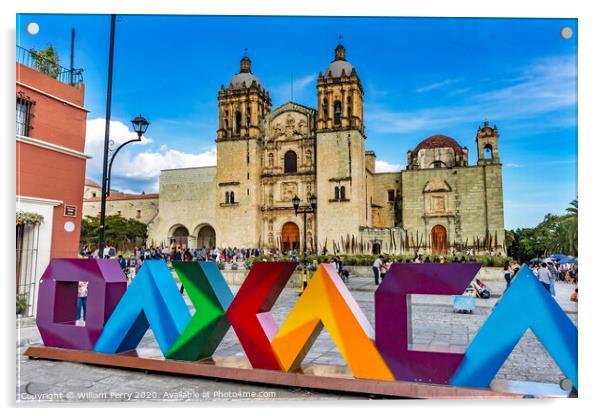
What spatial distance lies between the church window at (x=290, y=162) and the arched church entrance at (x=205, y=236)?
6.00 metres

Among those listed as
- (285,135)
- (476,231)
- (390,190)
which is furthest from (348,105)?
(476,231)

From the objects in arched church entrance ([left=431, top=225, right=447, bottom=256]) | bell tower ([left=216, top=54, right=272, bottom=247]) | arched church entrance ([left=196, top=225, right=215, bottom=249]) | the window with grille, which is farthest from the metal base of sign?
arched church entrance ([left=196, top=225, right=215, bottom=249])

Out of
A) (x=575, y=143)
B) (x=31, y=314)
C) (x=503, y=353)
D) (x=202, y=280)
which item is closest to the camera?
(x=503, y=353)

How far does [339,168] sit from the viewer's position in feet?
86.5

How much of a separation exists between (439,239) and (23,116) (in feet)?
78.8

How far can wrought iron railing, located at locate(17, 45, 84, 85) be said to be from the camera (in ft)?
17.3

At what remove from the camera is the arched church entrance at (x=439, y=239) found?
26641 mm

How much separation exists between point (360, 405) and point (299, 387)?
23.0 inches

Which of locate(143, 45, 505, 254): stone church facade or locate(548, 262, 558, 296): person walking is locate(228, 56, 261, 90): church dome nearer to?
locate(143, 45, 505, 254): stone church facade

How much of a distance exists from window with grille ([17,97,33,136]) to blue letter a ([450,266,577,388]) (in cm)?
536

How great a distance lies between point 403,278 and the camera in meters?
4.03

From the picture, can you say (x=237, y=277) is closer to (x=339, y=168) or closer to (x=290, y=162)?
(x=339, y=168)

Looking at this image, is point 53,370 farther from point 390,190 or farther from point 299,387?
point 390,190

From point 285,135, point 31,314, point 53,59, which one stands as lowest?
point 31,314
